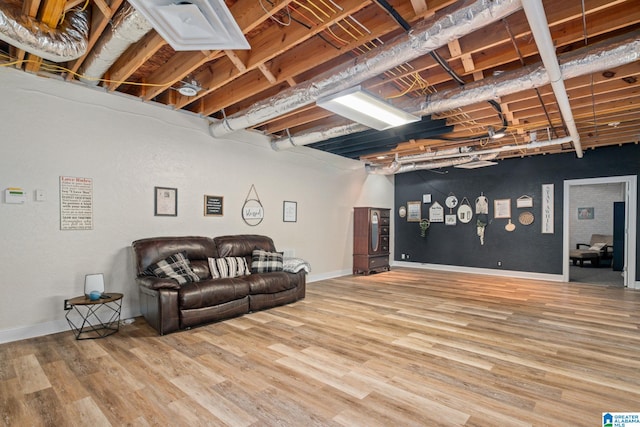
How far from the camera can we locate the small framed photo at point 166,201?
425 centimetres

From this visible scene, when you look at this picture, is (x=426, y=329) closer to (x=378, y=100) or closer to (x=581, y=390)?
(x=581, y=390)

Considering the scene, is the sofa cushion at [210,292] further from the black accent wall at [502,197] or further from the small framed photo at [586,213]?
the small framed photo at [586,213]

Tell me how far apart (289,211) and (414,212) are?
430cm

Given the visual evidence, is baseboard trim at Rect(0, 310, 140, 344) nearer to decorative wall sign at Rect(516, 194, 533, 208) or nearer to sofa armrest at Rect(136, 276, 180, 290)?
sofa armrest at Rect(136, 276, 180, 290)

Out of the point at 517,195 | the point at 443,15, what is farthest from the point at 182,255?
the point at 517,195

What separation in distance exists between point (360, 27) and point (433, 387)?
288 centimetres

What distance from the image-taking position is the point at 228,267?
176 inches

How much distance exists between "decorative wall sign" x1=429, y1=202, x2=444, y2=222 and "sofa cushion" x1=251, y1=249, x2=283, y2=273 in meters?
5.18

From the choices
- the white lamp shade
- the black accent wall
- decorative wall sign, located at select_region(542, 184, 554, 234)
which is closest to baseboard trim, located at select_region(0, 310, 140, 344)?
the white lamp shade

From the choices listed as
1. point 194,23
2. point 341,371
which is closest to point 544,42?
point 194,23

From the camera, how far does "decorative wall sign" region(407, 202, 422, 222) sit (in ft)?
28.9

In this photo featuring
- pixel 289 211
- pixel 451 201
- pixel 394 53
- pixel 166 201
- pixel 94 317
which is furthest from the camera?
pixel 451 201

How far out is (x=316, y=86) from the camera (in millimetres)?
3285

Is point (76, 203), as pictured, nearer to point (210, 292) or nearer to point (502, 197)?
point (210, 292)
